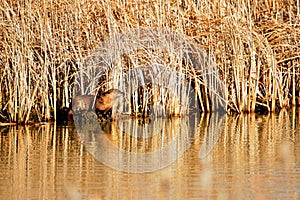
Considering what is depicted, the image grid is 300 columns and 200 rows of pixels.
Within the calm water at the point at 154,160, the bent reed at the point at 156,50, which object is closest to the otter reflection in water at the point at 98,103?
the bent reed at the point at 156,50

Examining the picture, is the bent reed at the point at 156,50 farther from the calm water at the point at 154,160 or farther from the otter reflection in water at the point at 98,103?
the calm water at the point at 154,160

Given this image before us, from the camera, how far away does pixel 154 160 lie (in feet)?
26.8

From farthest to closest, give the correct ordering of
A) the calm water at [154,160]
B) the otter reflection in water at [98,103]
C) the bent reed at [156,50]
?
the otter reflection in water at [98,103] → the bent reed at [156,50] → the calm water at [154,160]

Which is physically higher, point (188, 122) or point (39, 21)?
point (39, 21)

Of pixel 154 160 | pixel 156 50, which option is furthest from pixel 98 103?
pixel 154 160

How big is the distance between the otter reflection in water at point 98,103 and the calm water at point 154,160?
1.33 feet

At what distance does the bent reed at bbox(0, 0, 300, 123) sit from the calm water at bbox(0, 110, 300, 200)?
85 centimetres

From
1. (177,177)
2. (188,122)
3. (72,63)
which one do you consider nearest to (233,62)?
(188,122)

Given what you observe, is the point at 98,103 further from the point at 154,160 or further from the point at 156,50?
the point at 154,160

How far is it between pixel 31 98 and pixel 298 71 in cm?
507

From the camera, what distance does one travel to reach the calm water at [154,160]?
6402mm

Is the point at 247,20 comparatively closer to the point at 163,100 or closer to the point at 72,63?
the point at 163,100

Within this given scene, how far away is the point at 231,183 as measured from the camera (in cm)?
667

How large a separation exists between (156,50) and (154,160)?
4039mm
